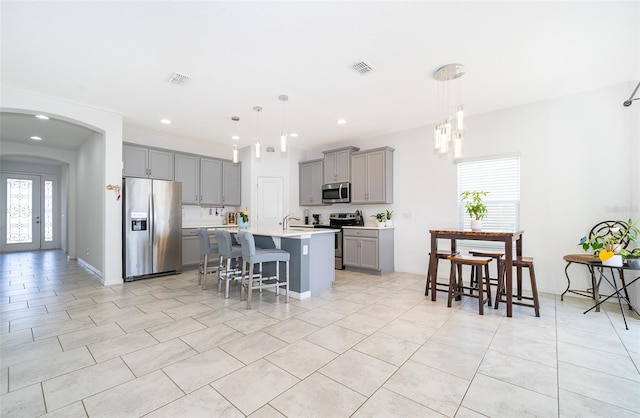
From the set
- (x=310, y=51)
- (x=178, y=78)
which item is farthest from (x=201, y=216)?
(x=310, y=51)

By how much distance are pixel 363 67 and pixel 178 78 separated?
2222 mm

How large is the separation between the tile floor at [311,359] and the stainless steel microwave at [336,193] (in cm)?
274

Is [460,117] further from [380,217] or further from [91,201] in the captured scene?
[91,201]

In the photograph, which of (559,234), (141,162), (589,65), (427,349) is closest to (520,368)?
(427,349)

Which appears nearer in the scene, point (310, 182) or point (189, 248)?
point (189, 248)

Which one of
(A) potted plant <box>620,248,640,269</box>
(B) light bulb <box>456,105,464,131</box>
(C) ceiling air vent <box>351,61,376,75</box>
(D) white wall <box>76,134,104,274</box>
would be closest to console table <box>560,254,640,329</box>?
(A) potted plant <box>620,248,640,269</box>

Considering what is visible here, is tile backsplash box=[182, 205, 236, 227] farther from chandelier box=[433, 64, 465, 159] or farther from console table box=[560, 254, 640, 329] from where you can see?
console table box=[560, 254, 640, 329]

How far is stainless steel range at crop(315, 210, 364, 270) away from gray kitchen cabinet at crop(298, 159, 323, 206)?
24.4 inches

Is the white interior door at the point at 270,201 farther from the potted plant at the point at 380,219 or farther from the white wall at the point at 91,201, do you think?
the white wall at the point at 91,201

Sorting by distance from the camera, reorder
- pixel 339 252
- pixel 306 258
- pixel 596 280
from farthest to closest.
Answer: pixel 339 252 → pixel 306 258 → pixel 596 280

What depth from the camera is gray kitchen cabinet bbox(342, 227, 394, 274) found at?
5203 millimetres

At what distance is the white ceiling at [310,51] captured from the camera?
229cm

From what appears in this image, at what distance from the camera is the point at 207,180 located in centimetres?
627

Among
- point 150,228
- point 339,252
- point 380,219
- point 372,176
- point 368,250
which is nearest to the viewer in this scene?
point 150,228
